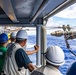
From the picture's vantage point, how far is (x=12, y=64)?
2666 mm

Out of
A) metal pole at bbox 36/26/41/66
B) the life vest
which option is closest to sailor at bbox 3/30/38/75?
the life vest

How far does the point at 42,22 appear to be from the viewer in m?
5.88

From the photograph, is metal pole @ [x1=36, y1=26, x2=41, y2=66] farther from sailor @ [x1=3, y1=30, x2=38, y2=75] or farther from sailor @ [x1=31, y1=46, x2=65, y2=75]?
sailor @ [x1=31, y1=46, x2=65, y2=75]

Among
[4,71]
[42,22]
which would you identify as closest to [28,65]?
[4,71]

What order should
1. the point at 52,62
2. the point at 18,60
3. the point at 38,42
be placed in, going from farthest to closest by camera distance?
the point at 38,42 < the point at 18,60 < the point at 52,62

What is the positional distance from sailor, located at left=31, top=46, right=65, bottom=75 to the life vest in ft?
2.80

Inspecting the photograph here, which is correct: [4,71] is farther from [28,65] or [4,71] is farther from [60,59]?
[60,59]

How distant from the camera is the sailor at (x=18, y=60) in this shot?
254cm

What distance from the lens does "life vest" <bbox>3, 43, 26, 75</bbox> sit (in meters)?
2.61

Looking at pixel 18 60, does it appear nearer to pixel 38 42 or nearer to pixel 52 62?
pixel 52 62

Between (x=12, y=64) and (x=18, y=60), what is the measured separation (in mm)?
127

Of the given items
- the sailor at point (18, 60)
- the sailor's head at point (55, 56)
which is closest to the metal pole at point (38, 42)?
the sailor at point (18, 60)

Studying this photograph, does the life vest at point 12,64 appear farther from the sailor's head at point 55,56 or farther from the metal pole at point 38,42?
the metal pole at point 38,42

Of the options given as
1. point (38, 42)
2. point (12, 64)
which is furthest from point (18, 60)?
→ point (38, 42)
